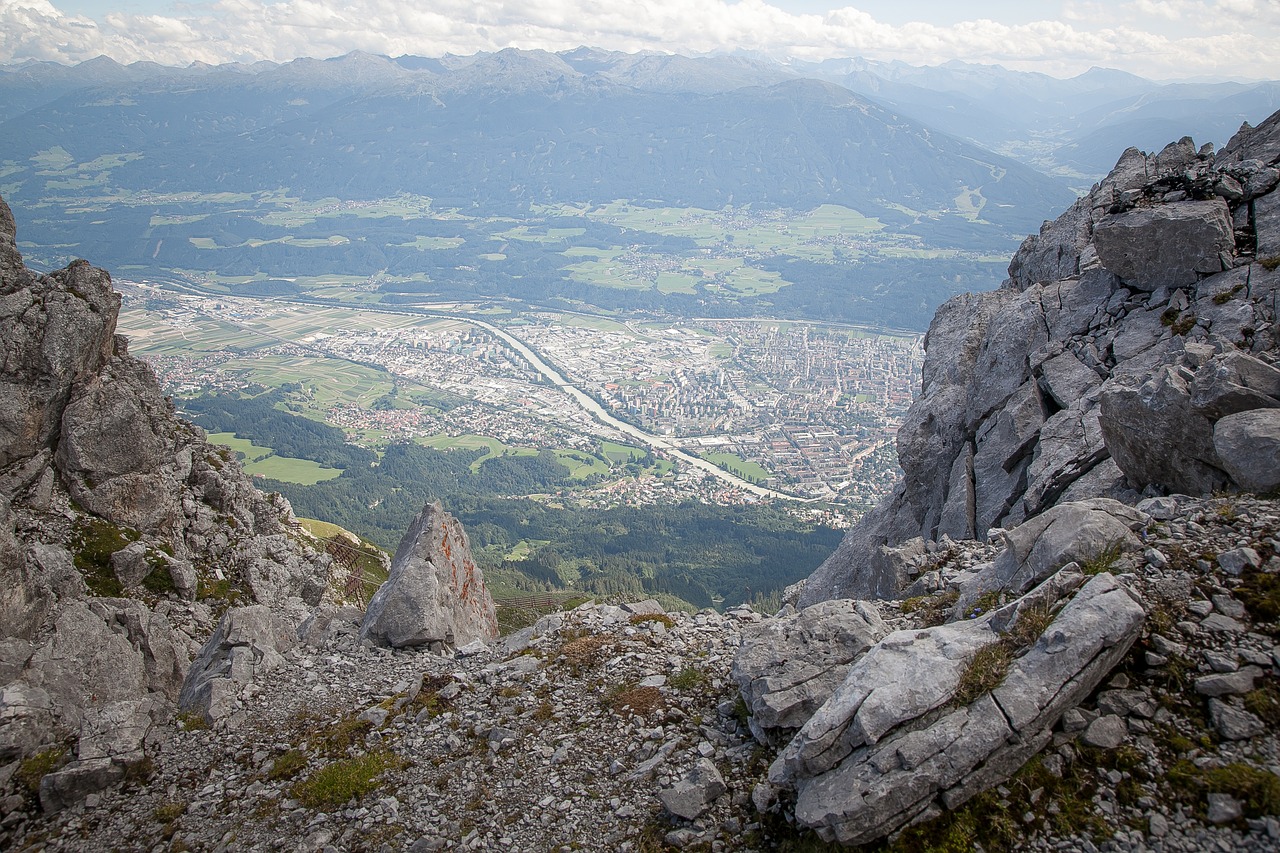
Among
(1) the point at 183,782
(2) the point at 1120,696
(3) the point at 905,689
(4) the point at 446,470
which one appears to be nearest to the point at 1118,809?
(2) the point at 1120,696

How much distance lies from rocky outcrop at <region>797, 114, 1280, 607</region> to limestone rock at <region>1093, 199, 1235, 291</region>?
4 centimetres

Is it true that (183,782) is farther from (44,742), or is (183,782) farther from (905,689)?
(905,689)

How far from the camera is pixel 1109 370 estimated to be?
78.8ft

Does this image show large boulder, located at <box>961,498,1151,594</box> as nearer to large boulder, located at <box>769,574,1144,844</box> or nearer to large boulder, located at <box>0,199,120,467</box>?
large boulder, located at <box>769,574,1144,844</box>

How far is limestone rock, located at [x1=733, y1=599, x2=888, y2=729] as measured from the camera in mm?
14711

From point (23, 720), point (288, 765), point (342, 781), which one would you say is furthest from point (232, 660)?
point (342, 781)

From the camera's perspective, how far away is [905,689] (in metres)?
12.3

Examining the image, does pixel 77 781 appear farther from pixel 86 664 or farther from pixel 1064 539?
pixel 1064 539

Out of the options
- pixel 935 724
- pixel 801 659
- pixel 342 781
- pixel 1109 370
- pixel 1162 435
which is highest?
pixel 1109 370

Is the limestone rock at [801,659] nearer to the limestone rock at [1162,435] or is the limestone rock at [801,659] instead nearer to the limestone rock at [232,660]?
the limestone rock at [1162,435]

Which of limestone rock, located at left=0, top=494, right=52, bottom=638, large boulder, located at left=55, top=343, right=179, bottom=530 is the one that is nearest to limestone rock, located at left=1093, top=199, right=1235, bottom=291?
limestone rock, located at left=0, top=494, right=52, bottom=638

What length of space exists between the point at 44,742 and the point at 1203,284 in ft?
113

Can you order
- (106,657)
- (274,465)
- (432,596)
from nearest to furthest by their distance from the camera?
(106,657) → (432,596) → (274,465)

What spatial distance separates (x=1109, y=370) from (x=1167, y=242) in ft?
14.5
